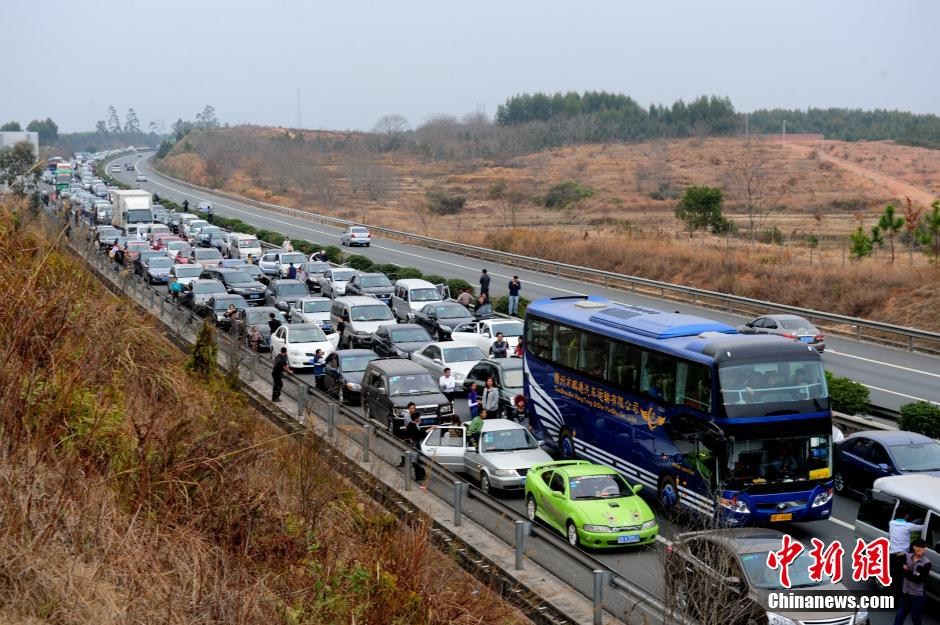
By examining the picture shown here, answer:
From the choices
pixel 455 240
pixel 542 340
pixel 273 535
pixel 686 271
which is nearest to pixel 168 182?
pixel 455 240

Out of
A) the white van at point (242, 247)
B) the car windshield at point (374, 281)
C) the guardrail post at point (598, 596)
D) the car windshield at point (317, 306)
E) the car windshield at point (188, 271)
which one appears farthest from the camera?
the white van at point (242, 247)

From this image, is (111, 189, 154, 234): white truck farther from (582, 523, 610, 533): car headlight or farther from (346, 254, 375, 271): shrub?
(582, 523, 610, 533): car headlight

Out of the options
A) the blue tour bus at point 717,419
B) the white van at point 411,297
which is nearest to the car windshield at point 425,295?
the white van at point 411,297

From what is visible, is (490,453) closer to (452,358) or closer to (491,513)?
(491,513)

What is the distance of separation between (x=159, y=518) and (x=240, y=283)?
1132 inches

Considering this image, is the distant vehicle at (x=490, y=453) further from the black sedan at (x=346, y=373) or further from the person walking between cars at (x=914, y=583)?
the person walking between cars at (x=914, y=583)

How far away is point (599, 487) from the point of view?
15820mm

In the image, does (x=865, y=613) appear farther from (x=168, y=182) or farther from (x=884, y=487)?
(x=168, y=182)

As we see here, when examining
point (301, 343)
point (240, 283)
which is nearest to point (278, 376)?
point (301, 343)

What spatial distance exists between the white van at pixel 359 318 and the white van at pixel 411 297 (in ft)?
8.64

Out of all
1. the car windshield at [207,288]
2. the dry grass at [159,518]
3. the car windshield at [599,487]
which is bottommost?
the car windshield at [207,288]

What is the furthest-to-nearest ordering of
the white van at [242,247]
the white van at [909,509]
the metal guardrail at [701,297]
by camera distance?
the white van at [242,247], the metal guardrail at [701,297], the white van at [909,509]

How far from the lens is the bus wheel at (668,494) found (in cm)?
1634

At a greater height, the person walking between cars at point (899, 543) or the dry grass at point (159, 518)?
the dry grass at point (159, 518)
